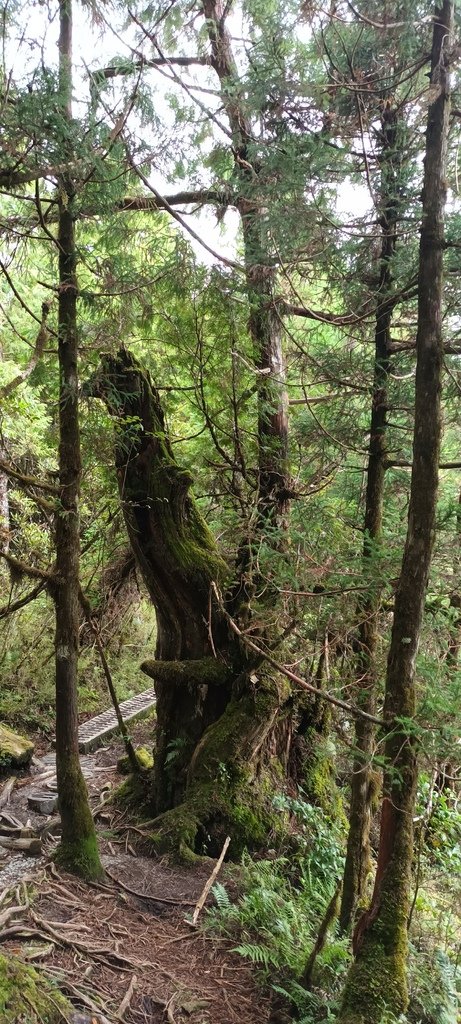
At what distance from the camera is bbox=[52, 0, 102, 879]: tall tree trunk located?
175 inches

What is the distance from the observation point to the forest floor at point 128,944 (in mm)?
3619

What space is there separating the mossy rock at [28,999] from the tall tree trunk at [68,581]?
1.41 meters

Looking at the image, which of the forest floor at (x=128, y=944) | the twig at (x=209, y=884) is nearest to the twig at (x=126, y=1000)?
the forest floor at (x=128, y=944)

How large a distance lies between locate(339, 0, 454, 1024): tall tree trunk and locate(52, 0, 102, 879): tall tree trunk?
2.30 meters

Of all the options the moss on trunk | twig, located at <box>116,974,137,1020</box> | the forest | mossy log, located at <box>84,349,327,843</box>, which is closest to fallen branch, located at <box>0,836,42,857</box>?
the forest

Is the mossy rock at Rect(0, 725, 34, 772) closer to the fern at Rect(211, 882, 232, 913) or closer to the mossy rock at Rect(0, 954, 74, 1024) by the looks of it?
the fern at Rect(211, 882, 232, 913)

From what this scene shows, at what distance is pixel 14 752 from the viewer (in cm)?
821

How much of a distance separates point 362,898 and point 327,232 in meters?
5.07

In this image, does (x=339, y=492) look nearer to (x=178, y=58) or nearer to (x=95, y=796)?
(x=95, y=796)

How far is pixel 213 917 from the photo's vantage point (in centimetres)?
478

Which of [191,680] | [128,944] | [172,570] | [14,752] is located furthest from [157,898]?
[14,752]

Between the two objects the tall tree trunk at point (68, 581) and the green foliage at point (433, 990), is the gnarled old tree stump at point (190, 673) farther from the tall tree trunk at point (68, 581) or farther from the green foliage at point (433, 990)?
the green foliage at point (433, 990)

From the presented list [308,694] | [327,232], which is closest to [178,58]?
[327,232]

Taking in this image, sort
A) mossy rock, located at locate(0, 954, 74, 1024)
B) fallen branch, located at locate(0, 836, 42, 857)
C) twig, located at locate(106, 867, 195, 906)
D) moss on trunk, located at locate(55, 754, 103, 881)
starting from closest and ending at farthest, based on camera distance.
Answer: mossy rock, located at locate(0, 954, 74, 1024)
moss on trunk, located at locate(55, 754, 103, 881)
twig, located at locate(106, 867, 195, 906)
fallen branch, located at locate(0, 836, 42, 857)
